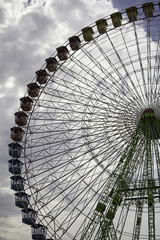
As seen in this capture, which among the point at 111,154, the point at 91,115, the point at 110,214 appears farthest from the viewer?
the point at 91,115

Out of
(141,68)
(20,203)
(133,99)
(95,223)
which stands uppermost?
(141,68)

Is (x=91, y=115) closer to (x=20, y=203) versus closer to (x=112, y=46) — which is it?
(x=112, y=46)

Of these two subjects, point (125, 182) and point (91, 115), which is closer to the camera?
point (125, 182)

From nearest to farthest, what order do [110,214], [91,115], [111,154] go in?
[110,214], [111,154], [91,115]

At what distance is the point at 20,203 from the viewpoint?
2575 centimetres

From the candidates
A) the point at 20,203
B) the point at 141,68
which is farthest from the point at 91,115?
the point at 20,203

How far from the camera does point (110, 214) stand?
20.9 meters

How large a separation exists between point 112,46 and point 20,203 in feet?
53.8

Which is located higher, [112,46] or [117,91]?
[112,46]

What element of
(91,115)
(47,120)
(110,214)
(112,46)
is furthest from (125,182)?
(112,46)

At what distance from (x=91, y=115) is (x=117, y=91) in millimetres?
3202

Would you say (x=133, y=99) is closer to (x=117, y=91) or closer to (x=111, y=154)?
(x=117, y=91)

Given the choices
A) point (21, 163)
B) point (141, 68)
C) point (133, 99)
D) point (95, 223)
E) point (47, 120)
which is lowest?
point (95, 223)

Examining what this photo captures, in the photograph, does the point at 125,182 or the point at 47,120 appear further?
the point at 47,120
